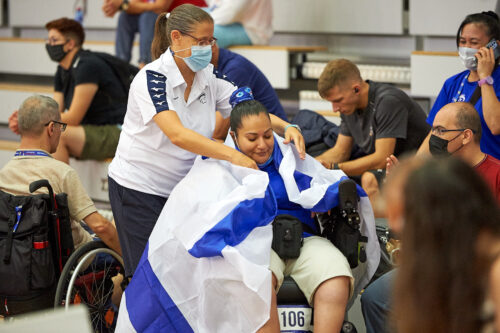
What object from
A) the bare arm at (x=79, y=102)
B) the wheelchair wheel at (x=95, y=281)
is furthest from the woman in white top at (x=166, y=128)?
the bare arm at (x=79, y=102)

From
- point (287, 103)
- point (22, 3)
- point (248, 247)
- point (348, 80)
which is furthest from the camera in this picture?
point (22, 3)

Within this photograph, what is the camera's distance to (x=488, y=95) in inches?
127

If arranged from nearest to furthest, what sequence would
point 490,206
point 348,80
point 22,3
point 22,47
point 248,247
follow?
point 490,206 < point 248,247 < point 348,80 < point 22,47 < point 22,3

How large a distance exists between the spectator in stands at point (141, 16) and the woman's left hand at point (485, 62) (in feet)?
8.54

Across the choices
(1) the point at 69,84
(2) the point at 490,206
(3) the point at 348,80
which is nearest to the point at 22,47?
(1) the point at 69,84

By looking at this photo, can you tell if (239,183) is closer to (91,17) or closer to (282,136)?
(282,136)

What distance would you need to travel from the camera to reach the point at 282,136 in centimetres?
320

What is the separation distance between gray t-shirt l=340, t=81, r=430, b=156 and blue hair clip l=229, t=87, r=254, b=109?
87cm

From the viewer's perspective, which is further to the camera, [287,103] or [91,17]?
[91,17]

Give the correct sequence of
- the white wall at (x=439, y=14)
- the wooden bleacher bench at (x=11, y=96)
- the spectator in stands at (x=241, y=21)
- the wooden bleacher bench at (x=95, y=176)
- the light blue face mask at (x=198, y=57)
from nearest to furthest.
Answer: the light blue face mask at (x=198, y=57) → the wooden bleacher bench at (x=95, y=176) → the white wall at (x=439, y=14) → the spectator in stands at (x=241, y=21) → the wooden bleacher bench at (x=11, y=96)

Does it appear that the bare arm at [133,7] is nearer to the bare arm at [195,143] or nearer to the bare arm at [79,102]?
the bare arm at [79,102]

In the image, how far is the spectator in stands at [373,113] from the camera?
3.58m

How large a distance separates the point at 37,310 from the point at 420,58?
2.86 m

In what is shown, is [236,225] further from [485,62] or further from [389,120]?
[485,62]
